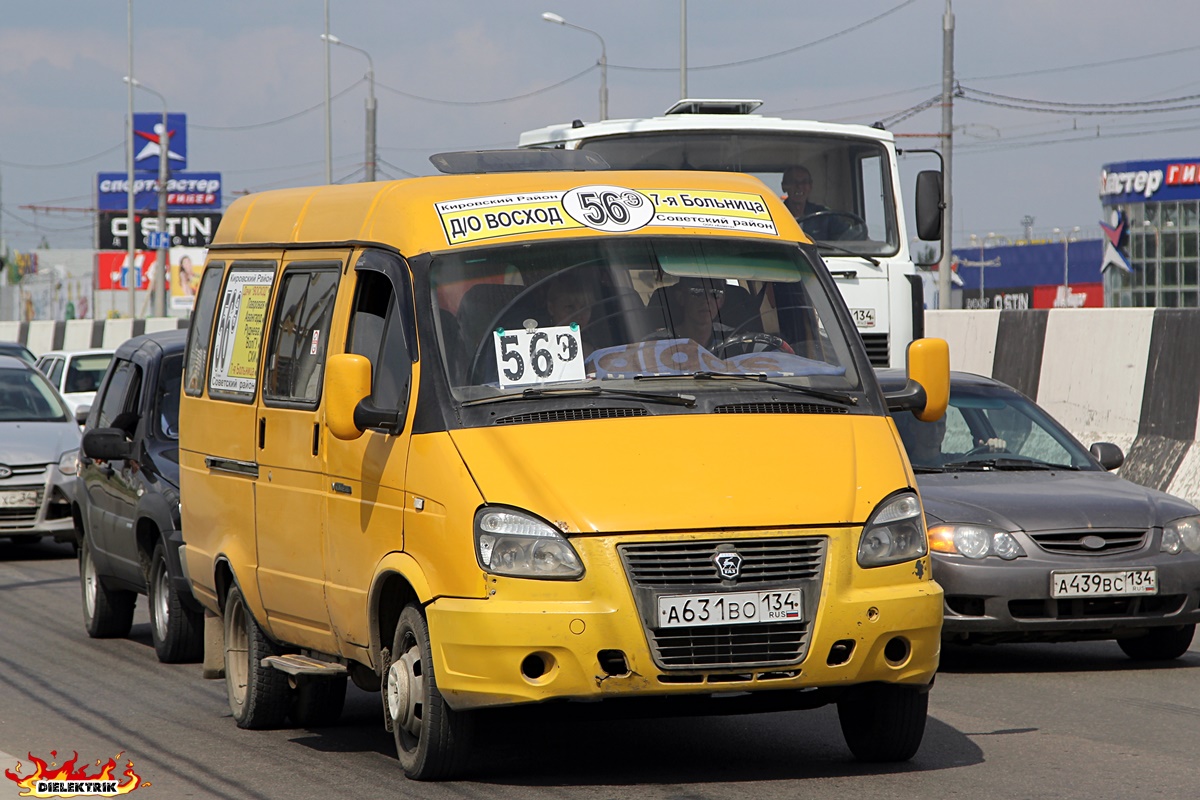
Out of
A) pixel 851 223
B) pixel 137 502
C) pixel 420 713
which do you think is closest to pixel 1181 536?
pixel 420 713

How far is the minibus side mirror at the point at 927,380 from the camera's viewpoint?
7.48 meters

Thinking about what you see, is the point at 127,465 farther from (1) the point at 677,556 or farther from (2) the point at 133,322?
(2) the point at 133,322

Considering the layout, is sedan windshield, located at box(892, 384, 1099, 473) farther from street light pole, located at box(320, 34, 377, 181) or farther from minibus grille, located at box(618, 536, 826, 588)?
street light pole, located at box(320, 34, 377, 181)

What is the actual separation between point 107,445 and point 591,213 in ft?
15.8

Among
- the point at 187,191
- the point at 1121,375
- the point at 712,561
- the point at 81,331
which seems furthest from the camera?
the point at 187,191

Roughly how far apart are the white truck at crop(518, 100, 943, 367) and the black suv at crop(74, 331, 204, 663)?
168 inches

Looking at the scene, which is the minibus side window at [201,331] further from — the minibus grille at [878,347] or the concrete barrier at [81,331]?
the concrete barrier at [81,331]

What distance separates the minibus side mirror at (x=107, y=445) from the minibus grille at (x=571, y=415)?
511 cm

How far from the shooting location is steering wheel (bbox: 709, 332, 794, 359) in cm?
722

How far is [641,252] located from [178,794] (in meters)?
2.63

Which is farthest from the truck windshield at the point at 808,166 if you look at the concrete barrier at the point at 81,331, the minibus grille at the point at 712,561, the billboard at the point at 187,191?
the billboard at the point at 187,191

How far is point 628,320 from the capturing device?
7184mm

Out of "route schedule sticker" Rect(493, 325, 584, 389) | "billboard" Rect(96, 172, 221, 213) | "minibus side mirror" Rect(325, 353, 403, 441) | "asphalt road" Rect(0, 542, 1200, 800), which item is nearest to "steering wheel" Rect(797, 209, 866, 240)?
"asphalt road" Rect(0, 542, 1200, 800)

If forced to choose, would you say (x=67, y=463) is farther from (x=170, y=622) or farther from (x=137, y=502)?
(x=170, y=622)
